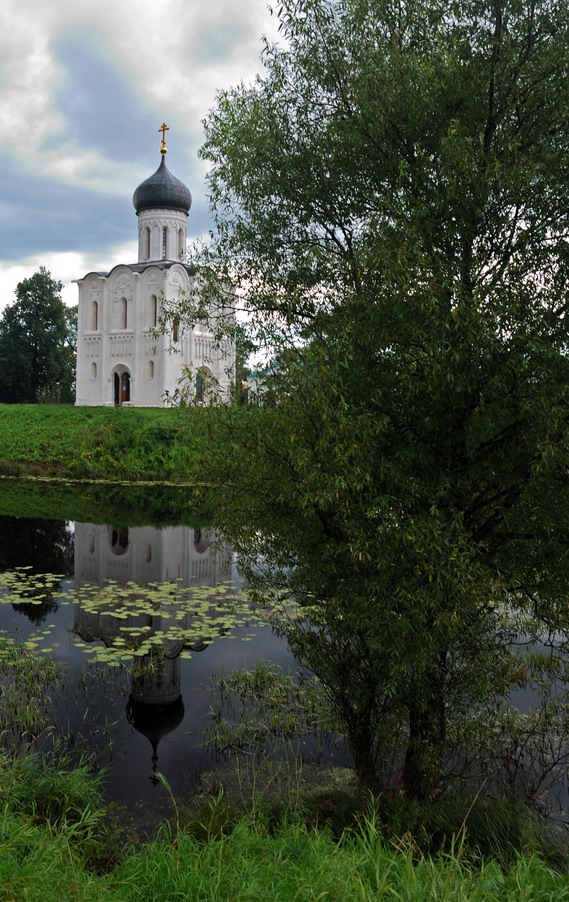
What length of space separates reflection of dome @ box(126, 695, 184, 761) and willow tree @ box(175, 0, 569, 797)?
1822 millimetres

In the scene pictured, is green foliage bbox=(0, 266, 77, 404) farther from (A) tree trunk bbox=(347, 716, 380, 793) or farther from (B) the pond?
(A) tree trunk bbox=(347, 716, 380, 793)

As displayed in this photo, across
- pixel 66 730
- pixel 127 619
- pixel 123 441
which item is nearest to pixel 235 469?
pixel 66 730

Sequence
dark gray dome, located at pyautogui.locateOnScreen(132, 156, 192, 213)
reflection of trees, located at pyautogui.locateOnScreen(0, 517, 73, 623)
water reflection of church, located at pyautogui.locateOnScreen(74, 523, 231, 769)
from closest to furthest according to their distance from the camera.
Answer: water reflection of church, located at pyautogui.locateOnScreen(74, 523, 231, 769)
reflection of trees, located at pyautogui.locateOnScreen(0, 517, 73, 623)
dark gray dome, located at pyautogui.locateOnScreen(132, 156, 192, 213)

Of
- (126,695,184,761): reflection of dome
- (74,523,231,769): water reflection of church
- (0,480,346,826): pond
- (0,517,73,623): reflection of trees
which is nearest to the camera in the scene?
(0,480,346,826): pond

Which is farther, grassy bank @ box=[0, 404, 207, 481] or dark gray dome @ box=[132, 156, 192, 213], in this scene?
dark gray dome @ box=[132, 156, 192, 213]

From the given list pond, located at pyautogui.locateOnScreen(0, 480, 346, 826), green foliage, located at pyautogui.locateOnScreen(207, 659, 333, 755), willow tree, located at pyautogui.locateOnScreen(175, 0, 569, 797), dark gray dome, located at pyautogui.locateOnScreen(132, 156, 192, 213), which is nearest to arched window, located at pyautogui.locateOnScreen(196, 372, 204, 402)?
willow tree, located at pyautogui.locateOnScreen(175, 0, 569, 797)

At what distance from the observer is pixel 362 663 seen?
19.8ft

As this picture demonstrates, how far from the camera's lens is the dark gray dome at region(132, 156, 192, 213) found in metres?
43.0

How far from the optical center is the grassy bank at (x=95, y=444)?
2778 centimetres

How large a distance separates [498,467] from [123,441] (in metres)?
24.9

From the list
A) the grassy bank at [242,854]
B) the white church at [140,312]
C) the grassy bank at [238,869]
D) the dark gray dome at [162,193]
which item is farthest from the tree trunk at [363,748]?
the dark gray dome at [162,193]

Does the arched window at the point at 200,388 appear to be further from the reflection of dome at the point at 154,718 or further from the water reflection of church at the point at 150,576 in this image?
the reflection of dome at the point at 154,718

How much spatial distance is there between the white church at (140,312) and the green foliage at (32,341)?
502 cm

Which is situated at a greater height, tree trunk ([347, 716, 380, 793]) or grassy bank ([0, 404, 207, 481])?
grassy bank ([0, 404, 207, 481])
